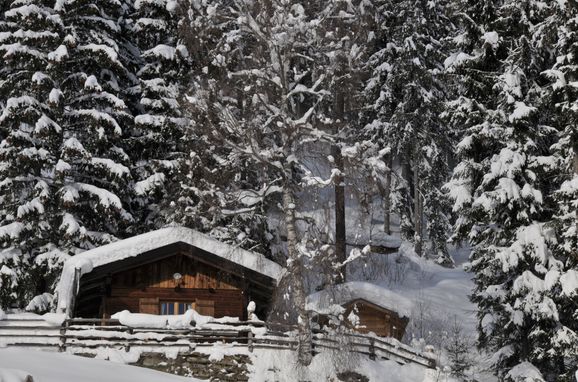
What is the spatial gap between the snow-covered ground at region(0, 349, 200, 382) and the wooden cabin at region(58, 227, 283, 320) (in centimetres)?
583

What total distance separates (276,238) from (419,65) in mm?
18380

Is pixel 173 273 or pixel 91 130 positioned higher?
pixel 91 130

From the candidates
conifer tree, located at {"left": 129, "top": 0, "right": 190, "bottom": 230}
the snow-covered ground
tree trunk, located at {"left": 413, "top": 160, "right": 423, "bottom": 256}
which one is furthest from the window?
tree trunk, located at {"left": 413, "top": 160, "right": 423, "bottom": 256}

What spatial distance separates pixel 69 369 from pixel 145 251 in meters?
8.66

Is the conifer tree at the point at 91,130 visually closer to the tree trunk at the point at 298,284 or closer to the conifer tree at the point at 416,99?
the tree trunk at the point at 298,284

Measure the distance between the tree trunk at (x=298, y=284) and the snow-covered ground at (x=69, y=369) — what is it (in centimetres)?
316

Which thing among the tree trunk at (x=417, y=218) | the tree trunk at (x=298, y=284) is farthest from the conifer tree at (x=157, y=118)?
the tree trunk at (x=417, y=218)

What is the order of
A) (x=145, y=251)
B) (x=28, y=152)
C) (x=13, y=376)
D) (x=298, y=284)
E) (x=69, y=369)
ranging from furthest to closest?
(x=28, y=152) < (x=145, y=251) < (x=298, y=284) < (x=69, y=369) < (x=13, y=376)

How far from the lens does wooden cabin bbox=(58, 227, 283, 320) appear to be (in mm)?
21641

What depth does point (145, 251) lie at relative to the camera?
21656mm

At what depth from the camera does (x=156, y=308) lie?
76.1ft

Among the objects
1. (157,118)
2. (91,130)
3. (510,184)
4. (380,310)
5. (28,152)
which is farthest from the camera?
(380,310)

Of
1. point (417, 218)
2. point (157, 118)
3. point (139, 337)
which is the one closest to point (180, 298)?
point (139, 337)

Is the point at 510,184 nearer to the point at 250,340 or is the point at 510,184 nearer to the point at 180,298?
the point at 250,340
